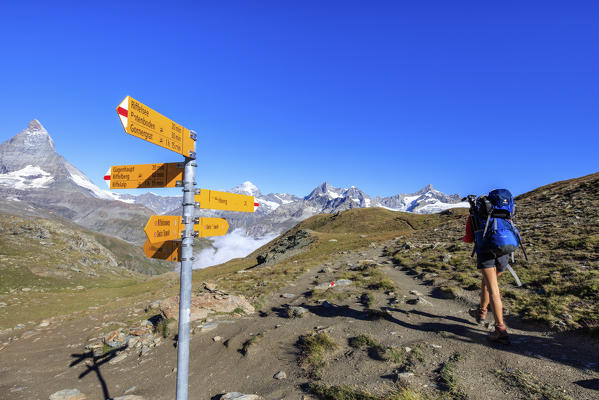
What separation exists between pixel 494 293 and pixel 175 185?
25.1ft

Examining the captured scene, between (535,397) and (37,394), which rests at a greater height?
(535,397)

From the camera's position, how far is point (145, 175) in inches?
222

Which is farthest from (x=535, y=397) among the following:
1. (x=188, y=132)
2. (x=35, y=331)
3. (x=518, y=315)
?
(x=35, y=331)

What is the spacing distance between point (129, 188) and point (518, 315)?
11.0 m

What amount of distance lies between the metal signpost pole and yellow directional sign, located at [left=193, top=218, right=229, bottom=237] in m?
0.36

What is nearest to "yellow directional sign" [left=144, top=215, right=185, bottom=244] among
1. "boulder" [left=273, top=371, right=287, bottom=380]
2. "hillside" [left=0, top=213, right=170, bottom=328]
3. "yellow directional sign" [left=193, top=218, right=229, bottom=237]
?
"yellow directional sign" [left=193, top=218, right=229, bottom=237]

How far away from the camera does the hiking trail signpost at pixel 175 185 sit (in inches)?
184

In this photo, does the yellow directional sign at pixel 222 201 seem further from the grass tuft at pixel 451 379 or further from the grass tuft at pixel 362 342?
the grass tuft at pixel 451 379

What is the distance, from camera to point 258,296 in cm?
1502

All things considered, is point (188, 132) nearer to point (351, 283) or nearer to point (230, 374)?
point (230, 374)

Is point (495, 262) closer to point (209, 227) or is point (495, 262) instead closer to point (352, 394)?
point (352, 394)

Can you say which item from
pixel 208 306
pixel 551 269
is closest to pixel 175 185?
pixel 208 306

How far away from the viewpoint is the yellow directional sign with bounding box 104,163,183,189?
Answer: 5348 millimetres

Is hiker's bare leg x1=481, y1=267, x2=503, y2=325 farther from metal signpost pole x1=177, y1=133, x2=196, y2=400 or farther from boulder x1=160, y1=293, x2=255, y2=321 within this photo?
boulder x1=160, y1=293, x2=255, y2=321
